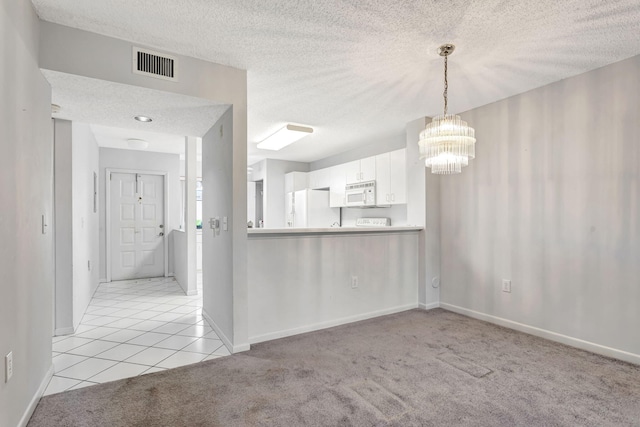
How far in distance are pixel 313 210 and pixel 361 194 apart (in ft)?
3.92

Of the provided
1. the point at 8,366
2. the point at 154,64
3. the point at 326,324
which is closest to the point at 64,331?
the point at 8,366

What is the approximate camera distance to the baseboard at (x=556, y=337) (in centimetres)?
256

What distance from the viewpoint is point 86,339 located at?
119 inches

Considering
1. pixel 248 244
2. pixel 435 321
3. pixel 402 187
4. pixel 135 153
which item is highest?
pixel 135 153

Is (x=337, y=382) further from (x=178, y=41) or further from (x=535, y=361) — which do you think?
(x=178, y=41)

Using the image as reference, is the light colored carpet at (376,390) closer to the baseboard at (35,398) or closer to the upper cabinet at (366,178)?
the baseboard at (35,398)

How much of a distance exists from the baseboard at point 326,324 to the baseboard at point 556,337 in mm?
688

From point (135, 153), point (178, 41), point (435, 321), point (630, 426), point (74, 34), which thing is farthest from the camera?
point (135, 153)

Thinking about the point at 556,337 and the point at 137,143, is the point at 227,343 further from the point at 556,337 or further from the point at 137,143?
the point at 137,143

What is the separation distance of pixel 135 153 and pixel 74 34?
410 centimetres

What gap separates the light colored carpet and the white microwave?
2.45m

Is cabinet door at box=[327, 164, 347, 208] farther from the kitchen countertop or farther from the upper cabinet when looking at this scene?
the kitchen countertop

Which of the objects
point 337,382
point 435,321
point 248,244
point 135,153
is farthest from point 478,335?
point 135,153

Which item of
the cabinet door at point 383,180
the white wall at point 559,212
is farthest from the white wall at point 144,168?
the white wall at point 559,212
